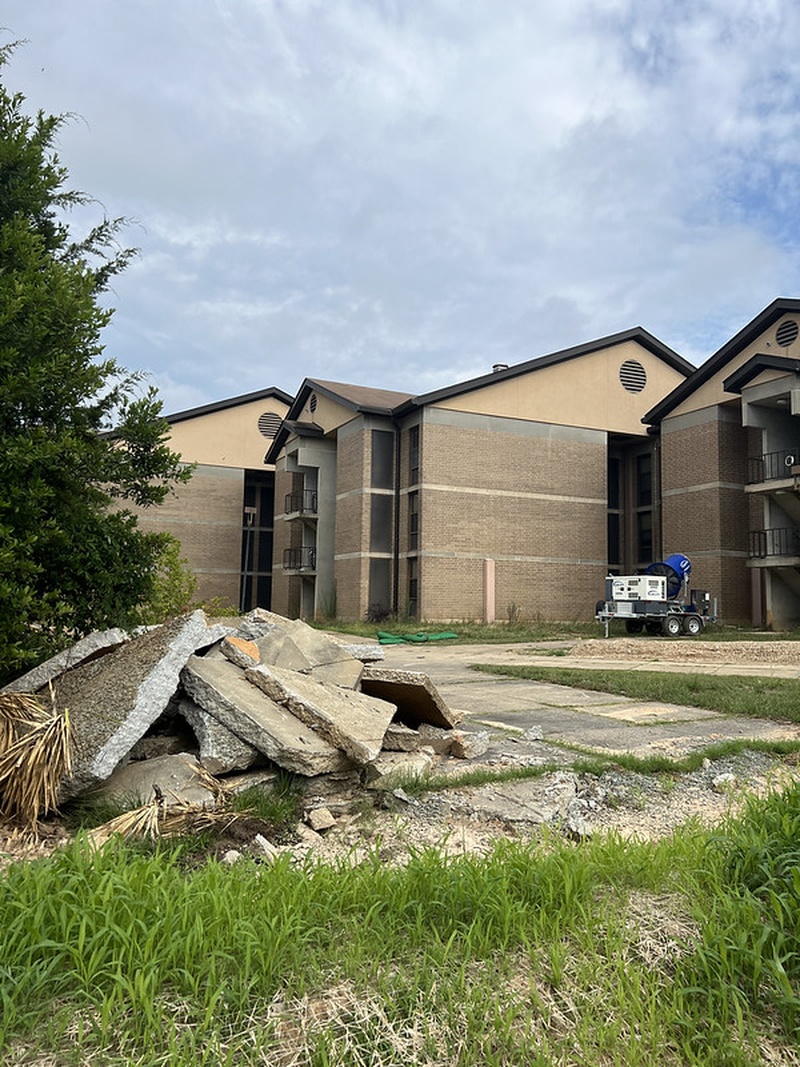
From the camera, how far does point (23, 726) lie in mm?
4469

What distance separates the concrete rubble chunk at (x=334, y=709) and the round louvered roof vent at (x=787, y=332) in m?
24.1

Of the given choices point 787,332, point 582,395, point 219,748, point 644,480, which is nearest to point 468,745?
point 219,748

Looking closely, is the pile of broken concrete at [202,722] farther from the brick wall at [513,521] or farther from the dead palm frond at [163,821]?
the brick wall at [513,521]

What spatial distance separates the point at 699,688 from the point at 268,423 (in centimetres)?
3353

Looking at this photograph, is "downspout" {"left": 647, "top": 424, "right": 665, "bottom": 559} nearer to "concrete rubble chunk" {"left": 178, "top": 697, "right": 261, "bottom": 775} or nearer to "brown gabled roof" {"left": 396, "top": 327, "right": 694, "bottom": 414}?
"brown gabled roof" {"left": 396, "top": 327, "right": 694, "bottom": 414}

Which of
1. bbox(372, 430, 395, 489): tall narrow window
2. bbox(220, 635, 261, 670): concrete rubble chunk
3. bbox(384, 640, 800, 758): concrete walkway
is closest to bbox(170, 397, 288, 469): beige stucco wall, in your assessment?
bbox(372, 430, 395, 489): tall narrow window

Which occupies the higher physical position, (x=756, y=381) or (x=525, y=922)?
(x=756, y=381)

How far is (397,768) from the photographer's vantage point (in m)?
5.29

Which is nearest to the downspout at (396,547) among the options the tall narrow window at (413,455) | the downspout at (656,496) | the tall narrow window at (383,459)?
the tall narrow window at (383,459)

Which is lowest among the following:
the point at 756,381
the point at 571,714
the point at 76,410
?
the point at 571,714

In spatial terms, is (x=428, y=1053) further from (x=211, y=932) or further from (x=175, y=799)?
(x=175, y=799)

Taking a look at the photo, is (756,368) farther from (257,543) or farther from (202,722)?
(257,543)

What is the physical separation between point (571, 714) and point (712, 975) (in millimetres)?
5830

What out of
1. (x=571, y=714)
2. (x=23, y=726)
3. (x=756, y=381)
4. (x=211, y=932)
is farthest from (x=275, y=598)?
(x=211, y=932)
